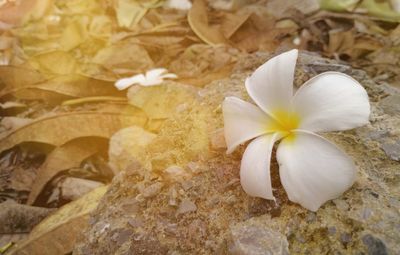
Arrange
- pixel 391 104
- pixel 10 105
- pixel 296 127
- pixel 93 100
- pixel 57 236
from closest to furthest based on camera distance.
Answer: pixel 296 127
pixel 391 104
pixel 57 236
pixel 93 100
pixel 10 105

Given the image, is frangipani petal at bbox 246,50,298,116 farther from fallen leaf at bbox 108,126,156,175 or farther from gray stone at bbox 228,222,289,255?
fallen leaf at bbox 108,126,156,175

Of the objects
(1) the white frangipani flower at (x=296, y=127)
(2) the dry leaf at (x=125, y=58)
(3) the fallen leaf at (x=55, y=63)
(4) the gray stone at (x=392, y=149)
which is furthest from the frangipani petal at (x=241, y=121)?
(3) the fallen leaf at (x=55, y=63)

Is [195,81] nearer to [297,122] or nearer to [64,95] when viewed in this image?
[64,95]

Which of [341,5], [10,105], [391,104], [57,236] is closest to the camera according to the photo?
[391,104]

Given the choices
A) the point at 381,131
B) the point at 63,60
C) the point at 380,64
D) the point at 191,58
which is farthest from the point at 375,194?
the point at 63,60

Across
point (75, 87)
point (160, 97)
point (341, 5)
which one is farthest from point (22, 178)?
point (341, 5)

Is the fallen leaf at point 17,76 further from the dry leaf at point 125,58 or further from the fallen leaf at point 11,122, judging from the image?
the dry leaf at point 125,58

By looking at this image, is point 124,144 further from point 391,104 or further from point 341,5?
point 341,5
